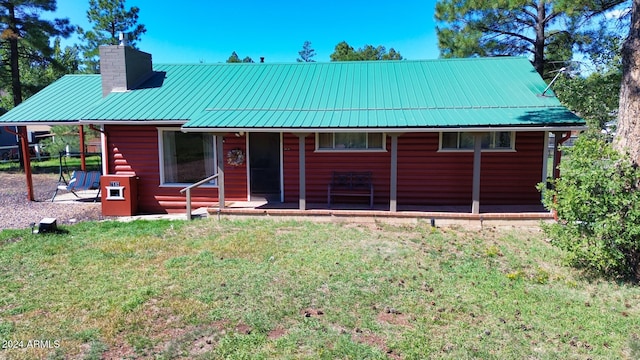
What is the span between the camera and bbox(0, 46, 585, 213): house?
30.1ft

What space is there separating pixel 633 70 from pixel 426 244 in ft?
12.8

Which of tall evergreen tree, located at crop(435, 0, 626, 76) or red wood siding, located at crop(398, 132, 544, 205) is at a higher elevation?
tall evergreen tree, located at crop(435, 0, 626, 76)

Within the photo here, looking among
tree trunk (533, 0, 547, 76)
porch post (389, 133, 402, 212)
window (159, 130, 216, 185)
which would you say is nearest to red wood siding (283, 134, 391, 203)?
porch post (389, 133, 402, 212)

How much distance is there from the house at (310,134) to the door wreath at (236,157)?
25mm

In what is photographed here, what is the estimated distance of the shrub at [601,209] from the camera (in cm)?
538

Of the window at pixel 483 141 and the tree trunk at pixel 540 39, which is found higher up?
the tree trunk at pixel 540 39

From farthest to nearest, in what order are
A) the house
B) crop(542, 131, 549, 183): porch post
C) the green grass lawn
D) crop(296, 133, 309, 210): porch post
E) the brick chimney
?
1. the brick chimney
2. crop(542, 131, 549, 183): porch post
3. the house
4. crop(296, 133, 309, 210): porch post
5. the green grass lawn

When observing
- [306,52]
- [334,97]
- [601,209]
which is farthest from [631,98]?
[306,52]

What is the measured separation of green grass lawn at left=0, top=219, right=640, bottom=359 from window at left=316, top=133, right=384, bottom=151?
290 centimetres

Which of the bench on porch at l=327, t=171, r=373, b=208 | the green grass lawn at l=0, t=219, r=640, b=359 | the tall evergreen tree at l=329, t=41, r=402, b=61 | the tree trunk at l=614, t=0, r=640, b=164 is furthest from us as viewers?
the tall evergreen tree at l=329, t=41, r=402, b=61

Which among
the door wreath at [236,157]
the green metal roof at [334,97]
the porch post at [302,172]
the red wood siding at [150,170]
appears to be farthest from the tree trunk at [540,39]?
the door wreath at [236,157]

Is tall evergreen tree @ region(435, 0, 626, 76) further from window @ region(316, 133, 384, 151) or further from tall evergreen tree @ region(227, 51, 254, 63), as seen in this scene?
tall evergreen tree @ region(227, 51, 254, 63)

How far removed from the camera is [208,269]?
5.94 m

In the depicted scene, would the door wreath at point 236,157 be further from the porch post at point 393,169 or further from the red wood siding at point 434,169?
the porch post at point 393,169
